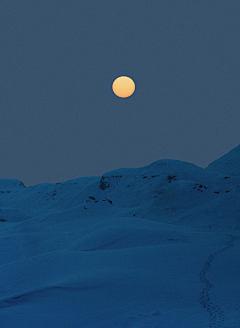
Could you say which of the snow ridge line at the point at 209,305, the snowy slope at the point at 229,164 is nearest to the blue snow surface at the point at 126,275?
the snow ridge line at the point at 209,305

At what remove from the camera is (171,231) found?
41.3ft

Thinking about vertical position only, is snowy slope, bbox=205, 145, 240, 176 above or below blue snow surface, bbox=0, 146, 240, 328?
below

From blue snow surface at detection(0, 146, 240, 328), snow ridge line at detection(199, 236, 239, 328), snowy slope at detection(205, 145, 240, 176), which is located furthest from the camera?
snowy slope at detection(205, 145, 240, 176)

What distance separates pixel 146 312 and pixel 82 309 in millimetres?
1286

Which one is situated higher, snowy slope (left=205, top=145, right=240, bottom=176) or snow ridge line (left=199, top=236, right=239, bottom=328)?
snow ridge line (left=199, top=236, right=239, bottom=328)

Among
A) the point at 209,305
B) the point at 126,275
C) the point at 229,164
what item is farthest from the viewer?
the point at 229,164

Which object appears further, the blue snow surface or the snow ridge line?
the blue snow surface

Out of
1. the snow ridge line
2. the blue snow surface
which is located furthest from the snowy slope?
the snow ridge line

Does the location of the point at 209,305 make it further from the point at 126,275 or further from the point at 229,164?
the point at 229,164

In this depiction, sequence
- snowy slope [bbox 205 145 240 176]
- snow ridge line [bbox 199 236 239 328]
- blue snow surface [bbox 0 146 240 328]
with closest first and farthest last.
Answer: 1. snow ridge line [bbox 199 236 239 328]
2. blue snow surface [bbox 0 146 240 328]
3. snowy slope [bbox 205 145 240 176]

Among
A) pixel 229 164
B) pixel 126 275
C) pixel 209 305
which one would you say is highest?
pixel 126 275

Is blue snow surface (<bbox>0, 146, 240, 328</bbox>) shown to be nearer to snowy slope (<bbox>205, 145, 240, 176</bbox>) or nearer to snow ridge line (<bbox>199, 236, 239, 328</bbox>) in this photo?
snow ridge line (<bbox>199, 236, 239, 328</bbox>)

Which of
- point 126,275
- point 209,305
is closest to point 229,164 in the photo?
point 126,275

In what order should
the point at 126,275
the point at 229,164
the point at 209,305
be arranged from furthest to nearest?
the point at 229,164 < the point at 126,275 < the point at 209,305
